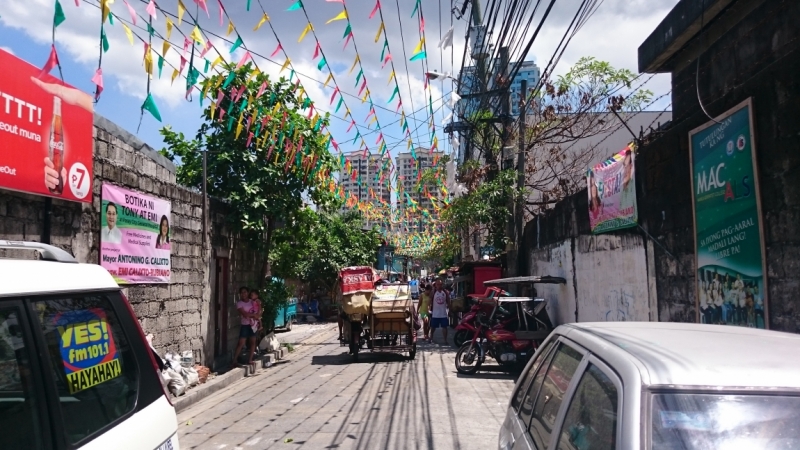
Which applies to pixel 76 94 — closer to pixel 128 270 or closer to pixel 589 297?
pixel 128 270

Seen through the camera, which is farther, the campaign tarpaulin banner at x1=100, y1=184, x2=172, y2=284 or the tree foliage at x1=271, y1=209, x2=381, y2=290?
the tree foliage at x1=271, y1=209, x2=381, y2=290

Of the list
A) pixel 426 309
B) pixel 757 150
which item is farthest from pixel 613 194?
pixel 426 309

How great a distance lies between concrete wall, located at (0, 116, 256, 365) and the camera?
7.36 meters

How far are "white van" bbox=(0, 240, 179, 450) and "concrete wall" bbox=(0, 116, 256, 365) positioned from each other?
449 cm

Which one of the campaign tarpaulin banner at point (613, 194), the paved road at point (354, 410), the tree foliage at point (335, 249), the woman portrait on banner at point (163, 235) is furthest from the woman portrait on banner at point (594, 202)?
the tree foliage at point (335, 249)

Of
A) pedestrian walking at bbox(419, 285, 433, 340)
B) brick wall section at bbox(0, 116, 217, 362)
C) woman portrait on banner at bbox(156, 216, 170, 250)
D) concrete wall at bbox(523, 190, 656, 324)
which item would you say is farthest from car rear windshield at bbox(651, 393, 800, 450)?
pedestrian walking at bbox(419, 285, 433, 340)

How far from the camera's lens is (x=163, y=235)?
10.7 m

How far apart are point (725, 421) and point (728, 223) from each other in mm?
4849

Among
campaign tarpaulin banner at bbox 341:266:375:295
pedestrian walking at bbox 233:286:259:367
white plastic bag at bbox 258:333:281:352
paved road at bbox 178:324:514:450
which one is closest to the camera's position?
paved road at bbox 178:324:514:450

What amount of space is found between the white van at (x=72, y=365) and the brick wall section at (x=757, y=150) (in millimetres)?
5100

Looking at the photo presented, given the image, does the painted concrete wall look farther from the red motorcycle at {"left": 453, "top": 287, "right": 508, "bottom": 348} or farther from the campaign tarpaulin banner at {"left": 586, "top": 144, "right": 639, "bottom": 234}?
the red motorcycle at {"left": 453, "top": 287, "right": 508, "bottom": 348}

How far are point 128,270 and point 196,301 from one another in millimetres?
3128

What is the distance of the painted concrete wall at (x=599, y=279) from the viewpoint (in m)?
9.59

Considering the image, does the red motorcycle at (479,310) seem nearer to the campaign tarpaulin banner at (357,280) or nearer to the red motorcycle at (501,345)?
the red motorcycle at (501,345)
